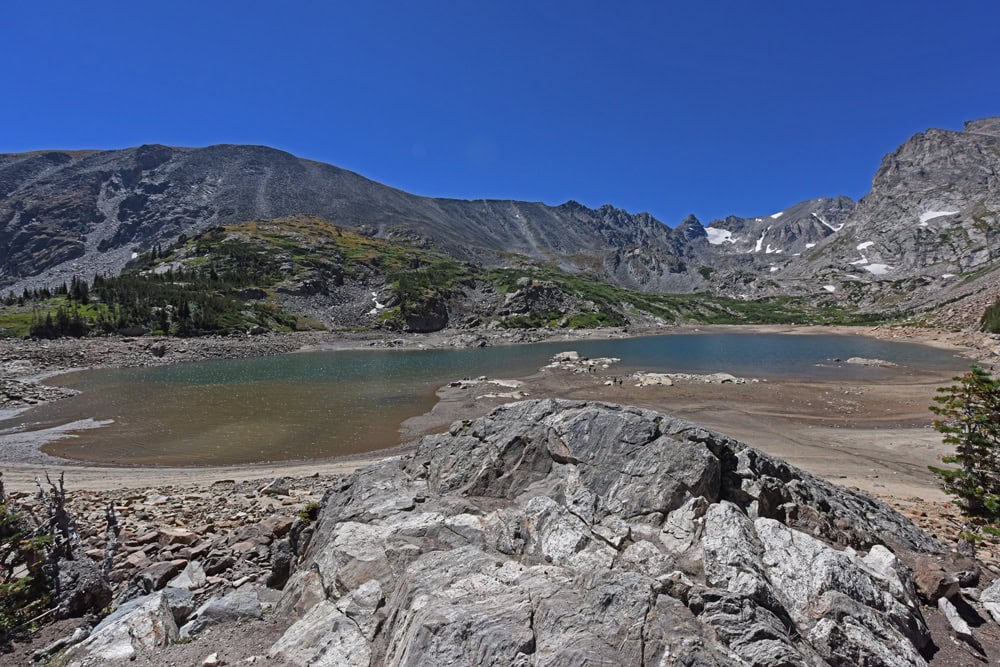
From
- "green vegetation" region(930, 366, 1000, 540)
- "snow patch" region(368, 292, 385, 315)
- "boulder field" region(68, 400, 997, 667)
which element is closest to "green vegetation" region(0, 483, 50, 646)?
"boulder field" region(68, 400, 997, 667)

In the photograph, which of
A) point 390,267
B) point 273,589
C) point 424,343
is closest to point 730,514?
point 273,589

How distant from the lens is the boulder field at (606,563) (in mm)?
6336

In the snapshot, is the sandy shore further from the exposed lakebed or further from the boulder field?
the boulder field

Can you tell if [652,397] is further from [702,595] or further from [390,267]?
[390,267]

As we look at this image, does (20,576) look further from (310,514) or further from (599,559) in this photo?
(599,559)

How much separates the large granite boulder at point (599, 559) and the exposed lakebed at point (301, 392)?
20.6 m

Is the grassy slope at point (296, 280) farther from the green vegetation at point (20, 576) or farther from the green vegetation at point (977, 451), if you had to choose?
the green vegetation at point (977, 451)

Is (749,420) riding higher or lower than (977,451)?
lower

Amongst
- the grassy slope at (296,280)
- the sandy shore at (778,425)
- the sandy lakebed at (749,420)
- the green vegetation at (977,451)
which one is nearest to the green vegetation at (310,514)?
the sandy lakebed at (749,420)

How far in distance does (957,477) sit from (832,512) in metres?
11.8

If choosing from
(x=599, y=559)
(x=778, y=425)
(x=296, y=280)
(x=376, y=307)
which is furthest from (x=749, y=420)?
(x=296, y=280)

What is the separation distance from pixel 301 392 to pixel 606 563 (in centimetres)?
4772

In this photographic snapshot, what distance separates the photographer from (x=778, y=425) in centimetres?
3491

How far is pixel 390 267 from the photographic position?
179500 millimetres
